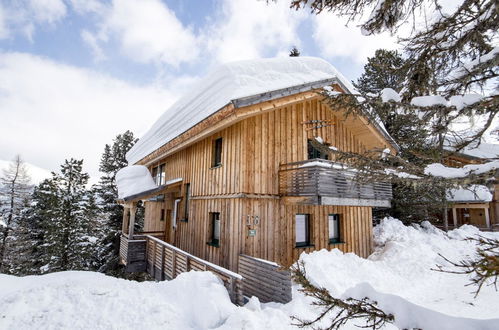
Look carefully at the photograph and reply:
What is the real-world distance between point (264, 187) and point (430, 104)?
23.1 feet

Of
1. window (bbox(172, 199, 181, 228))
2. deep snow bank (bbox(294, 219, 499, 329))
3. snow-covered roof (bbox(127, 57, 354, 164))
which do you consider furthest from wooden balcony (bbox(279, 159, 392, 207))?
window (bbox(172, 199, 181, 228))

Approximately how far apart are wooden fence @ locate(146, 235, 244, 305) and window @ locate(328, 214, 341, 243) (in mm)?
6188

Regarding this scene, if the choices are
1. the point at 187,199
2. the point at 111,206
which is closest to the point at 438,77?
the point at 187,199

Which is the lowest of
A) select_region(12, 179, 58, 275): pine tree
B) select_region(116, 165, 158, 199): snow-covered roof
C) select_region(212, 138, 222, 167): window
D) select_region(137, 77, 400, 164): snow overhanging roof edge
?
select_region(12, 179, 58, 275): pine tree

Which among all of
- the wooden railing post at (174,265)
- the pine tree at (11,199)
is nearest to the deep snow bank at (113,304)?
the wooden railing post at (174,265)

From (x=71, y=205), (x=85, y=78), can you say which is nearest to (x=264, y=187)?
(x=85, y=78)

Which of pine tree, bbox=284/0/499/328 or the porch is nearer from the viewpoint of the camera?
pine tree, bbox=284/0/499/328

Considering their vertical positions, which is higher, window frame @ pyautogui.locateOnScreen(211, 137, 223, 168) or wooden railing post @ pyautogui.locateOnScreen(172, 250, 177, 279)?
window frame @ pyautogui.locateOnScreen(211, 137, 223, 168)

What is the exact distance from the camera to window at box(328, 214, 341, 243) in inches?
449

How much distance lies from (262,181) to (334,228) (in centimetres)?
472

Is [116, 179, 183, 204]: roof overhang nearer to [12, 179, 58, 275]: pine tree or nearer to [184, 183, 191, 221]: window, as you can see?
[184, 183, 191, 221]: window

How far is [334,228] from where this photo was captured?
38.3 feet

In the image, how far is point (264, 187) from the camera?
9.49 m

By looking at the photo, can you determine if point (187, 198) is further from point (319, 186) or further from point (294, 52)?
point (294, 52)
